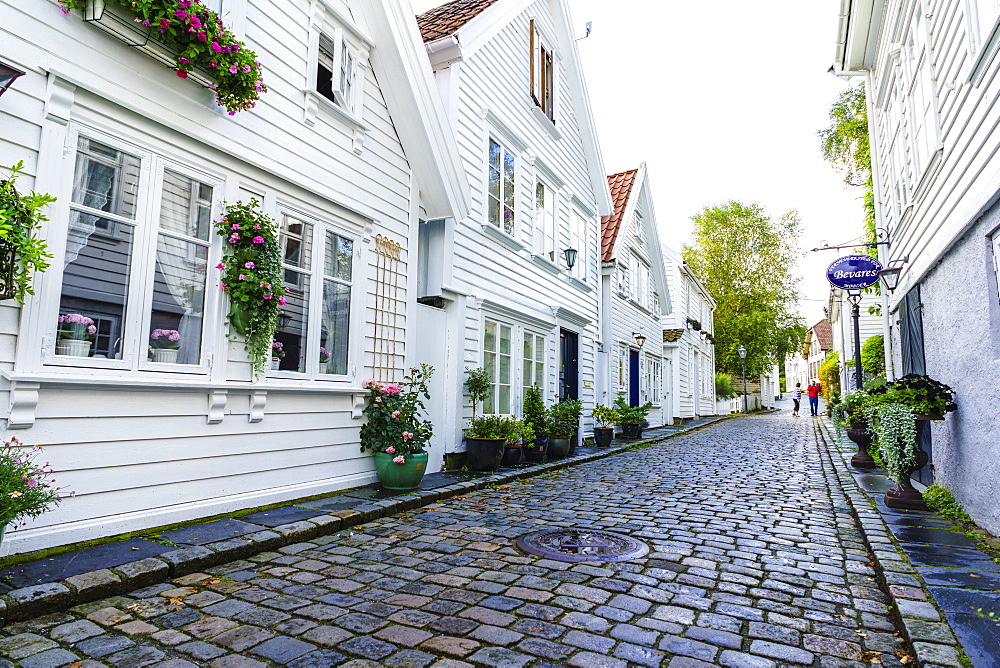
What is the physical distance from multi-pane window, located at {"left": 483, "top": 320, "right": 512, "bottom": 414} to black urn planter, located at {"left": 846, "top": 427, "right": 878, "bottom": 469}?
5.92 meters

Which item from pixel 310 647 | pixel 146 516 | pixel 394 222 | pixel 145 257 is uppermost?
pixel 394 222

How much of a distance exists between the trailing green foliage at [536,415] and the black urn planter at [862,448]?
205 inches

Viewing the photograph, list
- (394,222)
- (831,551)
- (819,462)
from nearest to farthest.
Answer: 1. (831,551)
2. (394,222)
3. (819,462)

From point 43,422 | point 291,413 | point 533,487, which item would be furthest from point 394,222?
point 43,422

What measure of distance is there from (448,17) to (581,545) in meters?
9.20

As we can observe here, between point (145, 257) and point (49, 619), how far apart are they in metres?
2.61

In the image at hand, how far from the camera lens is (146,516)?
15.1 feet

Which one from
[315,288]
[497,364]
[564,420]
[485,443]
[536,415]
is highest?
[315,288]

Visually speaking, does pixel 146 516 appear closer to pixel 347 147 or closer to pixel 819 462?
pixel 347 147

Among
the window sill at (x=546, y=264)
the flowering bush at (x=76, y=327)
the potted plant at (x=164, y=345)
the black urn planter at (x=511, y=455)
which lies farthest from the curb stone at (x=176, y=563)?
the window sill at (x=546, y=264)

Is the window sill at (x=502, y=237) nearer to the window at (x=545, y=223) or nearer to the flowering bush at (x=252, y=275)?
the window at (x=545, y=223)

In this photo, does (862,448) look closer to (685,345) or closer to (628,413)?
(628,413)

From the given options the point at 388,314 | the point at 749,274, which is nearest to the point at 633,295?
the point at 388,314

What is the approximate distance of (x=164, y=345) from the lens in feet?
15.9
